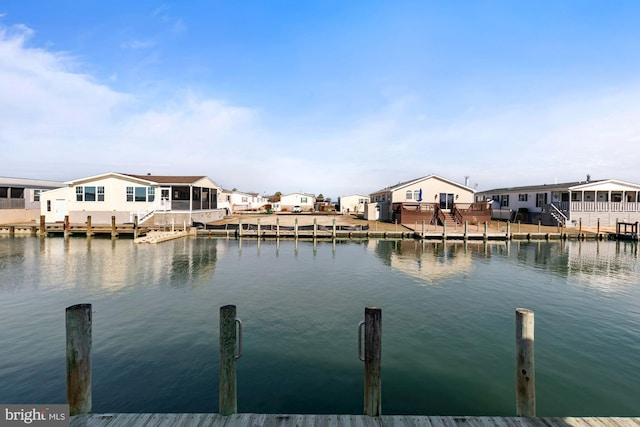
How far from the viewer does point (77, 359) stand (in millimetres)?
5930

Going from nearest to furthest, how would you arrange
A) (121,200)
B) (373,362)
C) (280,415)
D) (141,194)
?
(280,415) → (373,362) → (141,194) → (121,200)

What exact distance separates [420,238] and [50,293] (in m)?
32.8

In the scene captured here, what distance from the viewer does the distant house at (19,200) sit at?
152 ft

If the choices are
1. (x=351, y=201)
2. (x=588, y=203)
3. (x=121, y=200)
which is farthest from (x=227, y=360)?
(x=351, y=201)

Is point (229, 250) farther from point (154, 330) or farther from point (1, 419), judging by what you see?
point (1, 419)

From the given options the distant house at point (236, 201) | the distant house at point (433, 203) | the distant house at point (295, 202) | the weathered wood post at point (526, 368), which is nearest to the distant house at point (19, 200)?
the distant house at point (236, 201)

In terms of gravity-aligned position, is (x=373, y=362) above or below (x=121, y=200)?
below

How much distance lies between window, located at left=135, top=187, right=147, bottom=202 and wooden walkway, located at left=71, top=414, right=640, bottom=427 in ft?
138

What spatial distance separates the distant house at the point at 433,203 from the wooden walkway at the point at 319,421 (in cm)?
4078

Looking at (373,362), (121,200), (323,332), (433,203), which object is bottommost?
(323,332)

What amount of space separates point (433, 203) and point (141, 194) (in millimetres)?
39307

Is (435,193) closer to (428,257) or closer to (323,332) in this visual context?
(428,257)

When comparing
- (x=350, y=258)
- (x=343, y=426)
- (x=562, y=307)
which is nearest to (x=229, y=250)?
(x=350, y=258)

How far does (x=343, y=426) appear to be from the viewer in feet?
18.2
